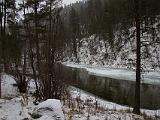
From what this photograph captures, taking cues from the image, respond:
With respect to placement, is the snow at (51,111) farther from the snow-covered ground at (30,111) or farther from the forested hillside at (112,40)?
the forested hillside at (112,40)

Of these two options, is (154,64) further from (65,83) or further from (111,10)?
(65,83)

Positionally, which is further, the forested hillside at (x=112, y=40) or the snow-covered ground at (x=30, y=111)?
the forested hillside at (x=112, y=40)

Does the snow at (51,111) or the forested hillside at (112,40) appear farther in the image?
the forested hillside at (112,40)

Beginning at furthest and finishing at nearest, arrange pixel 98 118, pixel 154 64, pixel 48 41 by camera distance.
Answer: pixel 154 64 < pixel 48 41 < pixel 98 118

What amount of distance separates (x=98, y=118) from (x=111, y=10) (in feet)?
224

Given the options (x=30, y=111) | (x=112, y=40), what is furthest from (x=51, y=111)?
(x=112, y=40)

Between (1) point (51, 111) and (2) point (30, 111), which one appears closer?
(1) point (51, 111)

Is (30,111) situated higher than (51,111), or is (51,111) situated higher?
(51,111)

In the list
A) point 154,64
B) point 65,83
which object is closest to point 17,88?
point 65,83

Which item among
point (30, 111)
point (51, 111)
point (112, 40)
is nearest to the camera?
point (51, 111)

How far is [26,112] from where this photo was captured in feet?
33.9

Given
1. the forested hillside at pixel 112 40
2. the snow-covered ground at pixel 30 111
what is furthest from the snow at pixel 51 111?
the forested hillside at pixel 112 40

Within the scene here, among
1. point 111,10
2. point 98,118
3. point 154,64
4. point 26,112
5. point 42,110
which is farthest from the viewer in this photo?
point 111,10

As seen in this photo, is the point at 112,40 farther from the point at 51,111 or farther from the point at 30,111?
the point at 51,111
